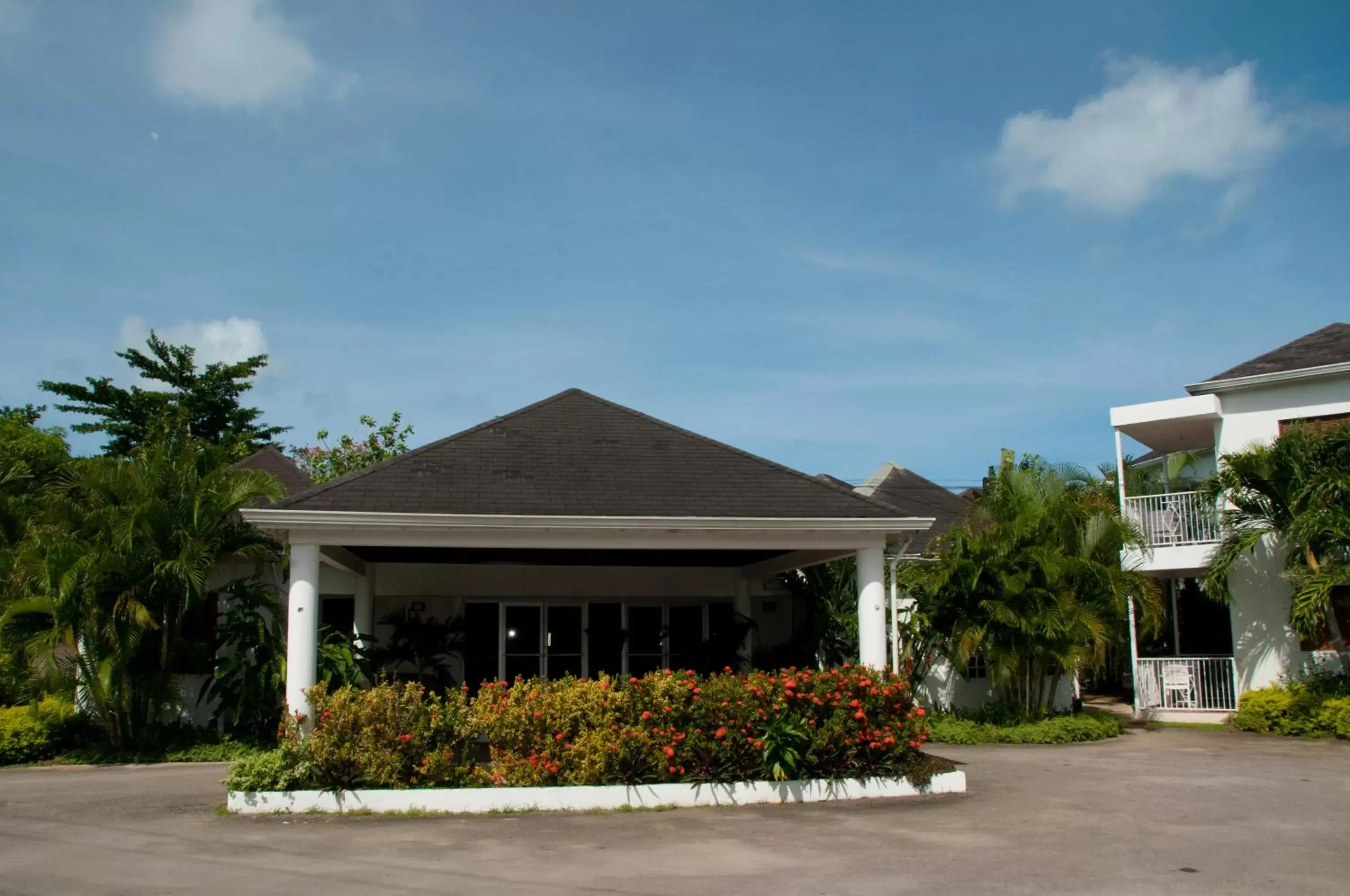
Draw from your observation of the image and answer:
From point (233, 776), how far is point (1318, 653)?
17851 millimetres

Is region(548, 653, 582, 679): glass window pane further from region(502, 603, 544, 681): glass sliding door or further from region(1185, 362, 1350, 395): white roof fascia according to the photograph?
region(1185, 362, 1350, 395): white roof fascia

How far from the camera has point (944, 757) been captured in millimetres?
16000

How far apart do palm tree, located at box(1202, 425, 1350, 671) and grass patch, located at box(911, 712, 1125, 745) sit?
11.1 ft

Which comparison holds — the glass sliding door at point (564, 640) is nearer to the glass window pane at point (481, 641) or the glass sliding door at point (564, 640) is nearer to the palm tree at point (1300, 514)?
the glass window pane at point (481, 641)

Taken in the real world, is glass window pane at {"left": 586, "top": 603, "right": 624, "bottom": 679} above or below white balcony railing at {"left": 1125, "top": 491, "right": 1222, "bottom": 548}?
below

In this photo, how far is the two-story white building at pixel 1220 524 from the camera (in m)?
20.0

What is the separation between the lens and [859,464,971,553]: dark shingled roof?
2878 centimetres

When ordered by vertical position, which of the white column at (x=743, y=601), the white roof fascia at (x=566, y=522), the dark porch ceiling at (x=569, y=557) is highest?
the white roof fascia at (x=566, y=522)

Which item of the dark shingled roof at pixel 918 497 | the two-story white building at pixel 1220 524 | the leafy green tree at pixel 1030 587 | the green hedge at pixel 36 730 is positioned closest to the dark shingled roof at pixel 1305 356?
the two-story white building at pixel 1220 524

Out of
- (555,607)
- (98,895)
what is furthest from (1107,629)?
(98,895)

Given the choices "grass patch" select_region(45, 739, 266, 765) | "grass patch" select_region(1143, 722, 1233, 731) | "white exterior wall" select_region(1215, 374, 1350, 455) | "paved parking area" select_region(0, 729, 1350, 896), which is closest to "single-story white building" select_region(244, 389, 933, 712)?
"paved parking area" select_region(0, 729, 1350, 896)

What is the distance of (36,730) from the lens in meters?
16.4

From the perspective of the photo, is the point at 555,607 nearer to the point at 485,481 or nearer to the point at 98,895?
the point at 485,481

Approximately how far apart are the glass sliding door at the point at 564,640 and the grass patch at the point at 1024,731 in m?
6.18
